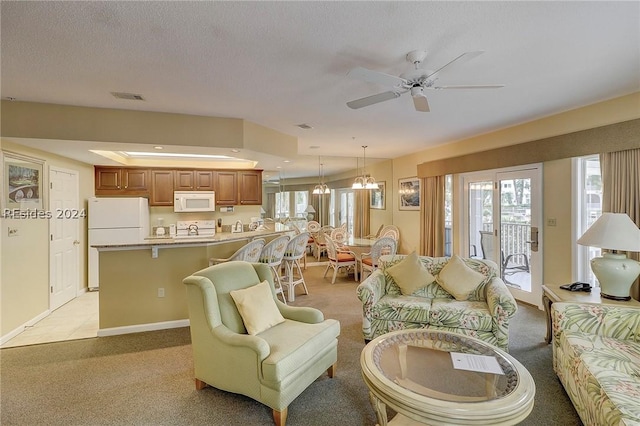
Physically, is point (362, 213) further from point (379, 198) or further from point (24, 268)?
point (24, 268)

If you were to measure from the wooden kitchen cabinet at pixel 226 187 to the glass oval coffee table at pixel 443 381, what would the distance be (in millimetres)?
4927

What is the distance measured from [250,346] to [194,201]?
4699 mm

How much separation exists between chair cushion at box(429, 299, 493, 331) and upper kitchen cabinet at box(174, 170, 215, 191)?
5.01 metres

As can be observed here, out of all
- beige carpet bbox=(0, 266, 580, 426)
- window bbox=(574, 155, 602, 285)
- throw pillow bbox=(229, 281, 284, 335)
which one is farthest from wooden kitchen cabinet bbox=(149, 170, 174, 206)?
window bbox=(574, 155, 602, 285)

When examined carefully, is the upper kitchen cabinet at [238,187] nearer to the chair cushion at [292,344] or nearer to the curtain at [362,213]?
the curtain at [362,213]

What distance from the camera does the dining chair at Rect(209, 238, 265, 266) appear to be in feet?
12.5

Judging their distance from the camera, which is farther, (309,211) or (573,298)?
(309,211)

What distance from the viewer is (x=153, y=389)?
2473 mm

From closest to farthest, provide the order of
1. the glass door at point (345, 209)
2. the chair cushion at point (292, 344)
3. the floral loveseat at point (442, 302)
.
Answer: the chair cushion at point (292, 344) → the floral loveseat at point (442, 302) → the glass door at point (345, 209)

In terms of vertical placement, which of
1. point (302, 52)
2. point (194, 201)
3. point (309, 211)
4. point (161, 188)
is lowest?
point (309, 211)

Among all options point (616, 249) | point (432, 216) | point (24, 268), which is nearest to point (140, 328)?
point (24, 268)

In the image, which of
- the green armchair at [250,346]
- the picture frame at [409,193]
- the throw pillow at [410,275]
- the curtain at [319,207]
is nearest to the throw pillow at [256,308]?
the green armchair at [250,346]

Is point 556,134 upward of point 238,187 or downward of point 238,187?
upward

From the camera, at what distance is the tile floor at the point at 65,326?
3474 mm
